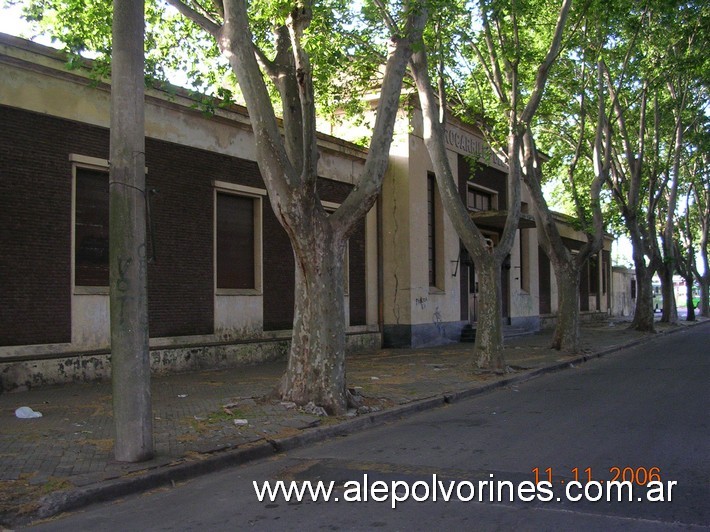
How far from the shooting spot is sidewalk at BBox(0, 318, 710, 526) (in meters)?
5.93

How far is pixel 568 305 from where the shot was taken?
18219mm

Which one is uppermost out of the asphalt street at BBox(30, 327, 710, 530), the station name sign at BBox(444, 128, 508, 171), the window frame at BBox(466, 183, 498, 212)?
the station name sign at BBox(444, 128, 508, 171)

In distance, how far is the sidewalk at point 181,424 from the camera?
19.4 ft

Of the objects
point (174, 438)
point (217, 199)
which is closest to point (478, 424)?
point (174, 438)

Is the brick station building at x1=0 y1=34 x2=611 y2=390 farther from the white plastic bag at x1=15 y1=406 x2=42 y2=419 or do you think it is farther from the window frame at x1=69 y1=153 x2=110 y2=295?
the white plastic bag at x1=15 y1=406 x2=42 y2=419

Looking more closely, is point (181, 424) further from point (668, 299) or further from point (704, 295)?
point (704, 295)

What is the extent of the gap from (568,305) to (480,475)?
1297cm

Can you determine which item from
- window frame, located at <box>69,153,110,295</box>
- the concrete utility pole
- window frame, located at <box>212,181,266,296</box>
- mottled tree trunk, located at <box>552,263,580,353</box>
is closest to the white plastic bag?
the concrete utility pole

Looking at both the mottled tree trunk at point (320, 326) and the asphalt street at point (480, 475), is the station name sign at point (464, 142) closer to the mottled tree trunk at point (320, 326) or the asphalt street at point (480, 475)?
the asphalt street at point (480, 475)

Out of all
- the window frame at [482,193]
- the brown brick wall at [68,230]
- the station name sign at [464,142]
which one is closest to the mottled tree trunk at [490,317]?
the brown brick wall at [68,230]

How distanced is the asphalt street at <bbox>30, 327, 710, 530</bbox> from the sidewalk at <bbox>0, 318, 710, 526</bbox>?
0.23 meters

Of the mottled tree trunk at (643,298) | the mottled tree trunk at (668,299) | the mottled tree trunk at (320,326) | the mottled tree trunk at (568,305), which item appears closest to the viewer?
the mottled tree trunk at (320,326)

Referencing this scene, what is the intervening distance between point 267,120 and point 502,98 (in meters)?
7.86

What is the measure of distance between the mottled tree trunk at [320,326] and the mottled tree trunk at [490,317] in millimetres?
5343
